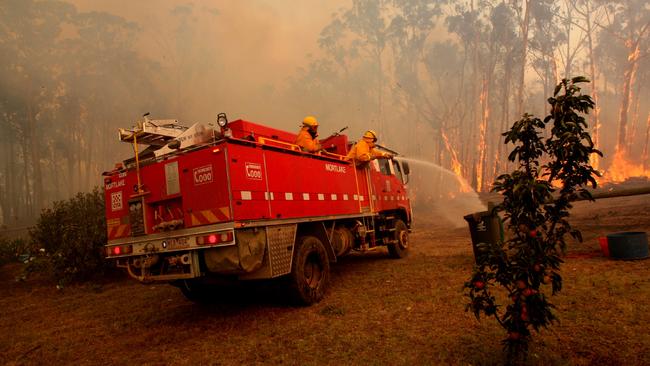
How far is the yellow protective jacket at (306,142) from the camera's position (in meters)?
6.98

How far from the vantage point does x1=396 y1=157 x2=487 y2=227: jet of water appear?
31.5 metres

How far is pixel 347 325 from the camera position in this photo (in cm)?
487

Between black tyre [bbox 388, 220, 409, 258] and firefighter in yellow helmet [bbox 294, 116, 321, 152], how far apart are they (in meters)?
3.98

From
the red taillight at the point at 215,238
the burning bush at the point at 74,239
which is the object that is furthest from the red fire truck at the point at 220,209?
the burning bush at the point at 74,239

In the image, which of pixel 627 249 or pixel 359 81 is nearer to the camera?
pixel 627 249

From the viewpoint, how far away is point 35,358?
4816mm

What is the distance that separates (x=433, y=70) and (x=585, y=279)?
41.3 meters

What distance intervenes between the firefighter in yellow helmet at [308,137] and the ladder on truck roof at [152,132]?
2185mm

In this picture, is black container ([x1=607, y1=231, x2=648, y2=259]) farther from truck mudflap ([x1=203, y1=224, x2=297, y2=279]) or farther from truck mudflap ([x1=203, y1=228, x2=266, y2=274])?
truck mudflap ([x1=203, y1=228, x2=266, y2=274])

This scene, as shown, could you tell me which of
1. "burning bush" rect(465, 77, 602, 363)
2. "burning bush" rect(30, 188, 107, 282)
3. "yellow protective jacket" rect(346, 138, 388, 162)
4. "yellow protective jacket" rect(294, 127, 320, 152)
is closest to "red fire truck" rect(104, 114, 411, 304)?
"yellow protective jacket" rect(294, 127, 320, 152)

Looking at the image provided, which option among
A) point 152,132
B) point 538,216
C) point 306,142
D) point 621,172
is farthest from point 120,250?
point 621,172

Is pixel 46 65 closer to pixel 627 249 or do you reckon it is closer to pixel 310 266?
pixel 310 266

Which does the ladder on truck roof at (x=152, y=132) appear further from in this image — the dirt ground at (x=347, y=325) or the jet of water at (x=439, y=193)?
the jet of water at (x=439, y=193)

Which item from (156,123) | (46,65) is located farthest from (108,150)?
(156,123)
